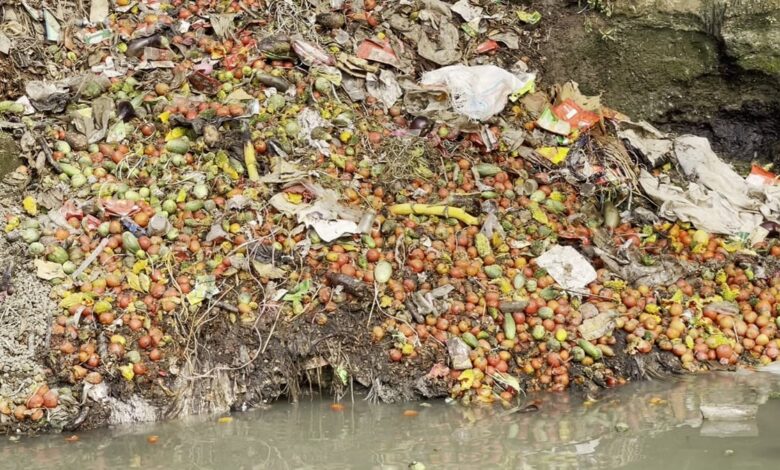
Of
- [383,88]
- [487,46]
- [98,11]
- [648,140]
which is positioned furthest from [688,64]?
[98,11]

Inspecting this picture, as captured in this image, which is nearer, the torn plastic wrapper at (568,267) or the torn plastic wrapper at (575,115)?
the torn plastic wrapper at (568,267)

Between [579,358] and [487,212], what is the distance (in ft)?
3.46

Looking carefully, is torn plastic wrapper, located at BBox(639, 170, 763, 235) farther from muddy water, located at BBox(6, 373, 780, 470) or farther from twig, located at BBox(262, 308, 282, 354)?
twig, located at BBox(262, 308, 282, 354)

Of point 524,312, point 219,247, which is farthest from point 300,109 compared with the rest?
point 524,312

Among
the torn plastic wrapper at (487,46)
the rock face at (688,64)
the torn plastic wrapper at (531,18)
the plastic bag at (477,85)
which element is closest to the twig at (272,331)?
the plastic bag at (477,85)

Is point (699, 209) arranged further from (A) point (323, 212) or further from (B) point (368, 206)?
(A) point (323, 212)

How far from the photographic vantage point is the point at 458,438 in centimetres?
411

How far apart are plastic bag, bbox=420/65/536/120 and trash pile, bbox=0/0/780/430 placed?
2 cm

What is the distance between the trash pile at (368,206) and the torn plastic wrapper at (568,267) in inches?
0.5

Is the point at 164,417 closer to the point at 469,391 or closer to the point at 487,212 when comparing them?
the point at 469,391

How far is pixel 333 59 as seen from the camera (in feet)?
18.8

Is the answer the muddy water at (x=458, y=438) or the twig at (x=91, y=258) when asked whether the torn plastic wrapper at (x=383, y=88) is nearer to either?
the twig at (x=91, y=258)

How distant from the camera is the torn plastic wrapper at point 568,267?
493 centimetres

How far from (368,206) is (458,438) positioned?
1533 mm
